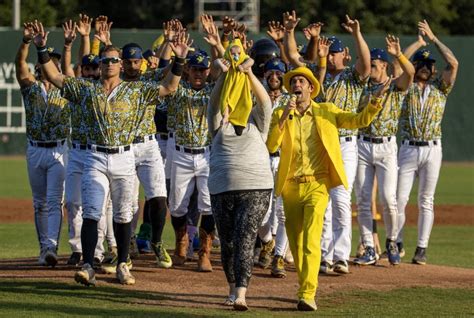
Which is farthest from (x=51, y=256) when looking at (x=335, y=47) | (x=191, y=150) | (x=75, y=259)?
(x=335, y=47)

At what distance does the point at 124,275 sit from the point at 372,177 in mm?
3460

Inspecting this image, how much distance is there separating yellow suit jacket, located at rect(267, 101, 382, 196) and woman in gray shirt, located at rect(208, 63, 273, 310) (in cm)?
31

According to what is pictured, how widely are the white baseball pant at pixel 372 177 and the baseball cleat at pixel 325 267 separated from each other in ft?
3.61

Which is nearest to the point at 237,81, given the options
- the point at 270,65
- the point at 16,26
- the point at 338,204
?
the point at 270,65

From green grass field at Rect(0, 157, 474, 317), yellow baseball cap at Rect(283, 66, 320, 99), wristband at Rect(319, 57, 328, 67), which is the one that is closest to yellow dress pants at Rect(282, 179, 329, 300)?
green grass field at Rect(0, 157, 474, 317)

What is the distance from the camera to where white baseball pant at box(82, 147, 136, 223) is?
10.5 metres

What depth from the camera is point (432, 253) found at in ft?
51.0

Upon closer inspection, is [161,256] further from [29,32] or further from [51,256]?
[29,32]

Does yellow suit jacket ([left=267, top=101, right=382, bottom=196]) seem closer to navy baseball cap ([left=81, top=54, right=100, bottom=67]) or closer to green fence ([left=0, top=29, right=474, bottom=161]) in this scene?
navy baseball cap ([left=81, top=54, right=100, bottom=67])

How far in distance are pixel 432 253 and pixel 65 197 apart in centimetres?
584

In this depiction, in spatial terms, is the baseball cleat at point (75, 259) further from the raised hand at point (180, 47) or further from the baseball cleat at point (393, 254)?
the baseball cleat at point (393, 254)

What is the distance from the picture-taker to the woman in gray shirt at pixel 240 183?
31.8 feet

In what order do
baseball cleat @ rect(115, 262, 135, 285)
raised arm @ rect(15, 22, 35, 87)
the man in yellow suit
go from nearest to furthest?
1. the man in yellow suit
2. baseball cleat @ rect(115, 262, 135, 285)
3. raised arm @ rect(15, 22, 35, 87)

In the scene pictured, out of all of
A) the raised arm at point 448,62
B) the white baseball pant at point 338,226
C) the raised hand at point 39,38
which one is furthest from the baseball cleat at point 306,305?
the raised arm at point 448,62
